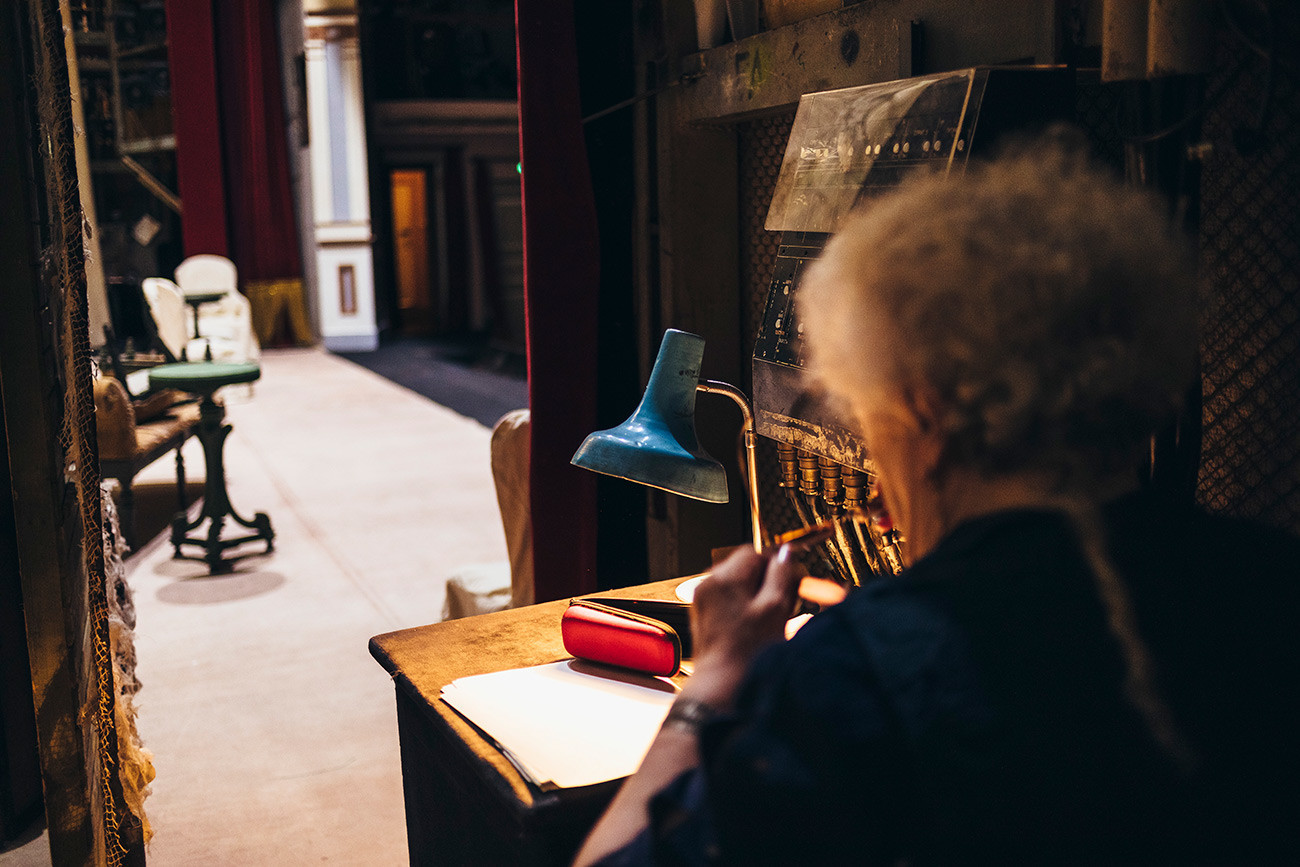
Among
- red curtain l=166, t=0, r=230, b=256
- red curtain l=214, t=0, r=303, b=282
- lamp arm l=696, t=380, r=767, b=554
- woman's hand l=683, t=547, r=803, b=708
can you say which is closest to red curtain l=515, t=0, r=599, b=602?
lamp arm l=696, t=380, r=767, b=554

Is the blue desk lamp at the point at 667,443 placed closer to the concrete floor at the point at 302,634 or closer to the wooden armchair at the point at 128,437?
the concrete floor at the point at 302,634

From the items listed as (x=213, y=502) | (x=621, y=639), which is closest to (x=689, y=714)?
(x=621, y=639)

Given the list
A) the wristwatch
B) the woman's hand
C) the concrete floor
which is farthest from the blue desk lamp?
the concrete floor

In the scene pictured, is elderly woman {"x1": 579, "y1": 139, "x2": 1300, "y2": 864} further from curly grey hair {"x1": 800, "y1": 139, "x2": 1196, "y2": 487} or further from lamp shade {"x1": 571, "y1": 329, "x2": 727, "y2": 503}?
lamp shade {"x1": 571, "y1": 329, "x2": 727, "y2": 503}

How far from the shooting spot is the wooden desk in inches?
48.3

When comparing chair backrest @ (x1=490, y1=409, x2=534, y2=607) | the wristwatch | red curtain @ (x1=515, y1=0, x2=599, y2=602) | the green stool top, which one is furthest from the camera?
the green stool top

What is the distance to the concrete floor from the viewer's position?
2697mm

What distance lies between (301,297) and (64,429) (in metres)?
12.6

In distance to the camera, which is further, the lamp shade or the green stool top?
the green stool top

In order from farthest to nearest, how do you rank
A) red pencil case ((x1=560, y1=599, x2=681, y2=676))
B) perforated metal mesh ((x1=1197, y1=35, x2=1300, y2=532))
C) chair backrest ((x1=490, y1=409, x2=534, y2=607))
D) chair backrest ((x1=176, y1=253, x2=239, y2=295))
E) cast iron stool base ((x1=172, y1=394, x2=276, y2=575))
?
chair backrest ((x1=176, y1=253, x2=239, y2=295))
cast iron stool base ((x1=172, y1=394, x2=276, y2=575))
chair backrest ((x1=490, y1=409, x2=534, y2=607))
red pencil case ((x1=560, y1=599, x2=681, y2=676))
perforated metal mesh ((x1=1197, y1=35, x2=1300, y2=532))

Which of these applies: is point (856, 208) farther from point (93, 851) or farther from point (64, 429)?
point (93, 851)

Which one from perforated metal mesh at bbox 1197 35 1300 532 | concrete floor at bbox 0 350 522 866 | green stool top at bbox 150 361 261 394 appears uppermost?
perforated metal mesh at bbox 1197 35 1300 532

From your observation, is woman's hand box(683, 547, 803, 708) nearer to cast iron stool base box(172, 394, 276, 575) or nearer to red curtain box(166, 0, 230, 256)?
cast iron stool base box(172, 394, 276, 575)

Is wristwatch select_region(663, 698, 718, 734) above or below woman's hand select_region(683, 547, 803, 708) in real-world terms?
below
